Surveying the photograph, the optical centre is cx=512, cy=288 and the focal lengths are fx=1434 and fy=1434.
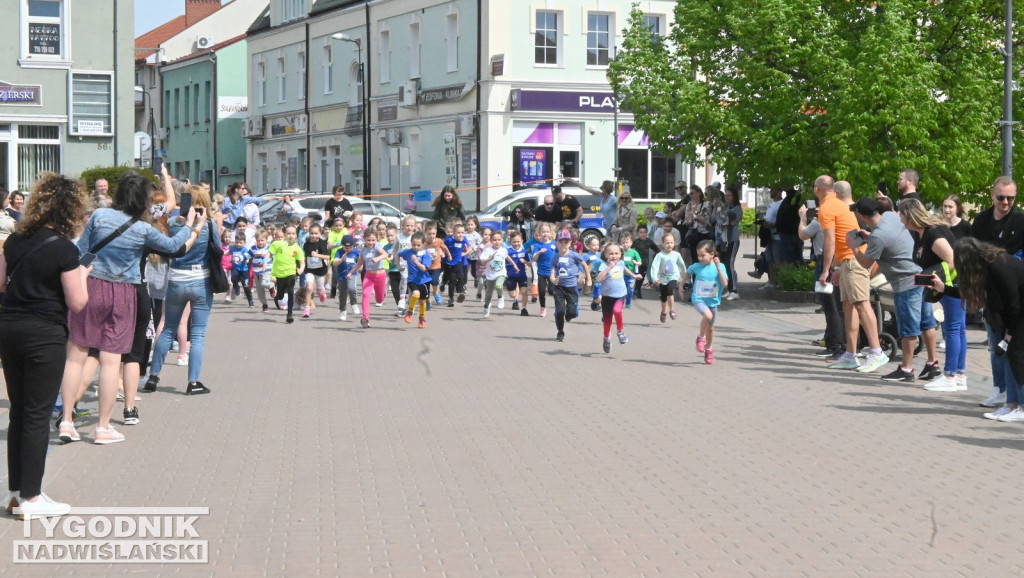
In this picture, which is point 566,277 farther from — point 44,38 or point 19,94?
point 44,38

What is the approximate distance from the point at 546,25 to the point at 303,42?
Answer: 1643 centimetres

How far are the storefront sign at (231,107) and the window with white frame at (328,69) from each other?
1226 cm

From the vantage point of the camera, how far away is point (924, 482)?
8.45 meters

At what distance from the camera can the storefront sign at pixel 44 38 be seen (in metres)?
37.8

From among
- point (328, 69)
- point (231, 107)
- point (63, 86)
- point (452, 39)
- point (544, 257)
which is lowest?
point (544, 257)

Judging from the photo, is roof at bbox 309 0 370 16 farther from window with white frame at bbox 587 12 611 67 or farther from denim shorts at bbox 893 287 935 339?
denim shorts at bbox 893 287 935 339

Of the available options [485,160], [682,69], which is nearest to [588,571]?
[682,69]

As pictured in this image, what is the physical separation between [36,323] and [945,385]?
8.38 m

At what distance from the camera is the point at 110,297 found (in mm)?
9430

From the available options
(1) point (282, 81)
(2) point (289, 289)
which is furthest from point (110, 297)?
(1) point (282, 81)

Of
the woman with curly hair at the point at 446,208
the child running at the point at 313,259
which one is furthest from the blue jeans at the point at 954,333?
the woman with curly hair at the point at 446,208

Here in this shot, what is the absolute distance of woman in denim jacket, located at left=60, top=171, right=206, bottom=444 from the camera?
9258 millimetres

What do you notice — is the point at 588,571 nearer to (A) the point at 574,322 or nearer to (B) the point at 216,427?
(B) the point at 216,427

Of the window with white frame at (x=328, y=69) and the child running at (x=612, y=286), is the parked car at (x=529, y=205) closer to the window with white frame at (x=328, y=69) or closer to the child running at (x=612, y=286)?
the child running at (x=612, y=286)
